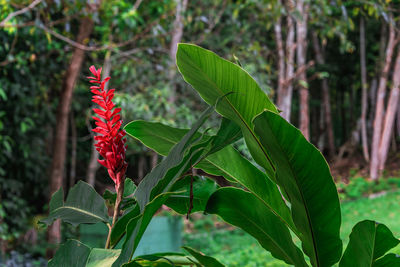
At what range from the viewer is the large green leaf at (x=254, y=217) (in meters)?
0.72

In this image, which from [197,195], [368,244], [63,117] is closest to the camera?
[368,244]

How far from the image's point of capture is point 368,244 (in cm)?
66

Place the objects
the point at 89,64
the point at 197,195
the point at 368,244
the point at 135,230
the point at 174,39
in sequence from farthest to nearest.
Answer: the point at 174,39 < the point at 89,64 < the point at 197,195 < the point at 368,244 < the point at 135,230

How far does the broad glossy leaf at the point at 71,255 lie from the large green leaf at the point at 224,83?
0.84 ft

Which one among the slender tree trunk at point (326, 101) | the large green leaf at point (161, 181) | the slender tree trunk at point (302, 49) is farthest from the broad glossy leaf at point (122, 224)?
the slender tree trunk at point (326, 101)

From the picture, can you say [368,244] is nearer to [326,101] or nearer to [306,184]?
[306,184]

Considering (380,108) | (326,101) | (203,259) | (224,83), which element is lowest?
(326,101)

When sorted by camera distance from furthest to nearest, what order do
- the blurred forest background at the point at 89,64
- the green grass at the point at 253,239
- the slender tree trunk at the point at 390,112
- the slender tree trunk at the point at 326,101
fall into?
the slender tree trunk at the point at 326,101, the slender tree trunk at the point at 390,112, the blurred forest background at the point at 89,64, the green grass at the point at 253,239

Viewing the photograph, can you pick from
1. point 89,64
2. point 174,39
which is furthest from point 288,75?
point 89,64

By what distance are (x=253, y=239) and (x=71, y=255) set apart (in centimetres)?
462

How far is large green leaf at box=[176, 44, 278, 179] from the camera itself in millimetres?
597

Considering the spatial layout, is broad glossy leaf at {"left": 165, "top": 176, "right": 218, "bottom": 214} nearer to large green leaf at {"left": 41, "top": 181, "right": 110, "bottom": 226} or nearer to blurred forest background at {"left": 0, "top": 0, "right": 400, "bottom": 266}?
large green leaf at {"left": 41, "top": 181, "right": 110, "bottom": 226}

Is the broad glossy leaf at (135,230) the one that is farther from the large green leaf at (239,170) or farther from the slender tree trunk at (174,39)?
the slender tree trunk at (174,39)

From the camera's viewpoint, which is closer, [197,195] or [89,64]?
[197,195]
